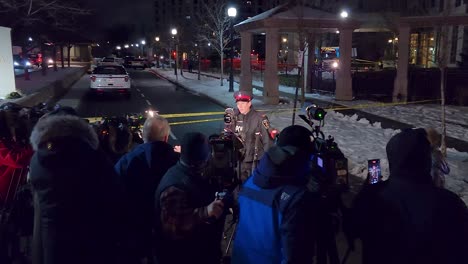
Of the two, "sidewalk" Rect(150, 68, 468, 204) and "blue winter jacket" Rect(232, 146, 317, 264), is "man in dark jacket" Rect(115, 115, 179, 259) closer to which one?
"blue winter jacket" Rect(232, 146, 317, 264)

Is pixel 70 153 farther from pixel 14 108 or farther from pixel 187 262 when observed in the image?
pixel 14 108

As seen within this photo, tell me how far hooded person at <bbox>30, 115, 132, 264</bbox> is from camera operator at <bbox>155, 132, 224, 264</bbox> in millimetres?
337

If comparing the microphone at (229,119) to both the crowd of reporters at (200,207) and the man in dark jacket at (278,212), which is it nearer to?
the crowd of reporters at (200,207)

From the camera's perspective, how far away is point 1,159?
13.2 ft

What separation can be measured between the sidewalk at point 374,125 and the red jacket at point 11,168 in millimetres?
5633

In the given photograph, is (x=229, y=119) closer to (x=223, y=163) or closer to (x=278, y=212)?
(x=223, y=163)

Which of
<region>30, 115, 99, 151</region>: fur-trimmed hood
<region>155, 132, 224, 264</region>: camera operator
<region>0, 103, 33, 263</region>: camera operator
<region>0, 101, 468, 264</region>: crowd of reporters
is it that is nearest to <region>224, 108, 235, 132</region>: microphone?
<region>0, 101, 468, 264</region>: crowd of reporters

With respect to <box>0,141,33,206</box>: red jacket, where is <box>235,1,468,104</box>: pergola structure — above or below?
above

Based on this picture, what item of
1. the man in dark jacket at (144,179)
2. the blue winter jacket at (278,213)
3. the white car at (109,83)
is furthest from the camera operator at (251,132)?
the white car at (109,83)

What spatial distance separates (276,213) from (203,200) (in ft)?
1.96

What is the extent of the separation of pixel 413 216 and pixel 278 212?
2.25 feet

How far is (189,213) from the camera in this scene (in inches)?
112

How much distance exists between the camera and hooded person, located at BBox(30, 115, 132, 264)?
→ 112 inches

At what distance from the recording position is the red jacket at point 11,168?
4.06m
